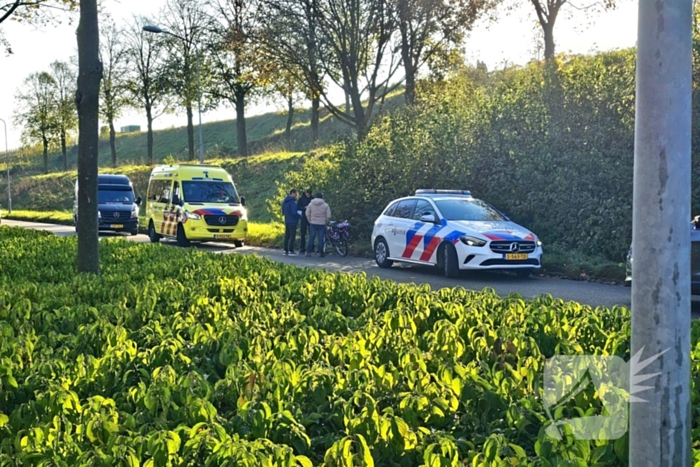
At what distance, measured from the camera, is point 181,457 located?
2.97 meters

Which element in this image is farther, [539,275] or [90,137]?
[539,275]

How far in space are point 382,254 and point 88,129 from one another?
8662mm

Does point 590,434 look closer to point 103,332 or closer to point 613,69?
point 103,332

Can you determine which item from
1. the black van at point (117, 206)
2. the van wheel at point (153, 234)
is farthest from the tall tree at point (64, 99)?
the van wheel at point (153, 234)

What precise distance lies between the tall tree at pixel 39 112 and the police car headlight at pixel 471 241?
6362 cm

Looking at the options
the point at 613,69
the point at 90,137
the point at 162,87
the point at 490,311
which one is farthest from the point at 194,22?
the point at 490,311

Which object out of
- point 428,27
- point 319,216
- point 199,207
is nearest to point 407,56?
point 428,27

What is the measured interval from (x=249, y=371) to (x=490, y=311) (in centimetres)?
274

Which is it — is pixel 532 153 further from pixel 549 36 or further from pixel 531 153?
pixel 549 36

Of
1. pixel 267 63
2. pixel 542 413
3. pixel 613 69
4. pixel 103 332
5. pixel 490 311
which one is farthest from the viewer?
pixel 267 63

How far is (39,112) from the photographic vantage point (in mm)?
71375

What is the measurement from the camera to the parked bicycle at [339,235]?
21328 mm

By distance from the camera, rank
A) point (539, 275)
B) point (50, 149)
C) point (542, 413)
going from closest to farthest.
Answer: point (542, 413) < point (539, 275) < point (50, 149)

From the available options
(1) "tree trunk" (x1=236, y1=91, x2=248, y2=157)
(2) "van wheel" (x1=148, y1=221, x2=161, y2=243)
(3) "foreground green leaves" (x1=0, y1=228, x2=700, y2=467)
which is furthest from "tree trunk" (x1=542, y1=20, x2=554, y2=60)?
(1) "tree trunk" (x1=236, y1=91, x2=248, y2=157)
